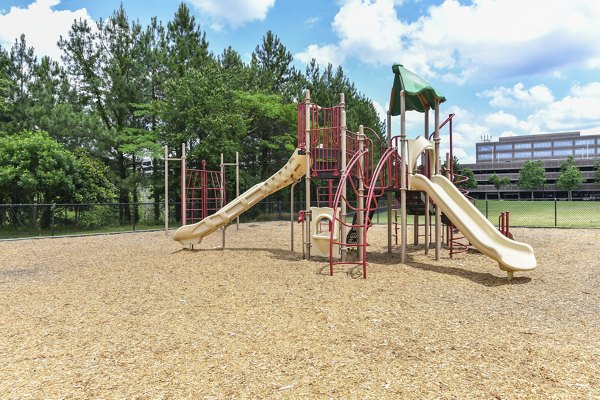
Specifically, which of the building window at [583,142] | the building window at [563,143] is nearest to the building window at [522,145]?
the building window at [563,143]

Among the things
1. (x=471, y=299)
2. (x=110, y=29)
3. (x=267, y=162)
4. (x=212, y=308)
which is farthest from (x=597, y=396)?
(x=110, y=29)

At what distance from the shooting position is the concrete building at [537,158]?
8319 centimetres

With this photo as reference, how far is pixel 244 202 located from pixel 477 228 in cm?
619

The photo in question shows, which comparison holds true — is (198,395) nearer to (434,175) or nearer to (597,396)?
(597,396)

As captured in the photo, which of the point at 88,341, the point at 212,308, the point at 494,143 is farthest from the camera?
the point at 494,143

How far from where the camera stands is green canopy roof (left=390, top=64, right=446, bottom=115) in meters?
9.43

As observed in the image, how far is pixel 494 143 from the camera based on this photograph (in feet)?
374

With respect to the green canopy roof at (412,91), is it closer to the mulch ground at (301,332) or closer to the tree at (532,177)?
the mulch ground at (301,332)

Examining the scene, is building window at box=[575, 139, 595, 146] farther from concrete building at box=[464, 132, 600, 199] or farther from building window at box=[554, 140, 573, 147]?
building window at box=[554, 140, 573, 147]

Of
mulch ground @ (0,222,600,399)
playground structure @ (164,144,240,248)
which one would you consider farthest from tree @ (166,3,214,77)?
mulch ground @ (0,222,600,399)

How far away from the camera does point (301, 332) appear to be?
4.51 meters

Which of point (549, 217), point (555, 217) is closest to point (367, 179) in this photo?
point (555, 217)

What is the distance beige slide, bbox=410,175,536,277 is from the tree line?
14932mm

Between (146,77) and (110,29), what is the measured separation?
14.2 feet
